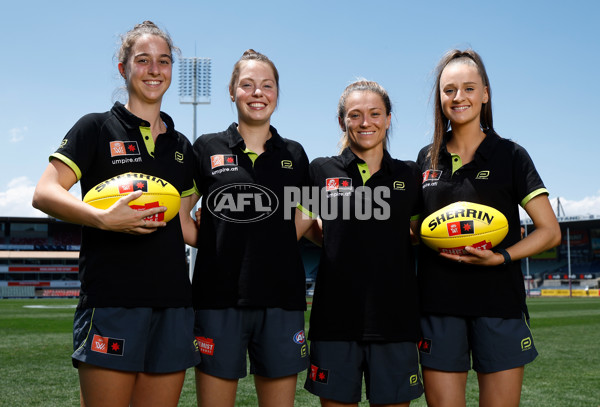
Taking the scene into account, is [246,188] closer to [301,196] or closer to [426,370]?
[301,196]

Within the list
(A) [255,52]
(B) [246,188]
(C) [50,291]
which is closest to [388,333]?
(B) [246,188]

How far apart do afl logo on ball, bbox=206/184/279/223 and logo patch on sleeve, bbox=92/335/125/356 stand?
0.83 meters

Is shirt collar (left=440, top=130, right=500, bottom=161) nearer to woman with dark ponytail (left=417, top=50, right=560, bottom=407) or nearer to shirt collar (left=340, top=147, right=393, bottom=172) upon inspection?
woman with dark ponytail (left=417, top=50, right=560, bottom=407)

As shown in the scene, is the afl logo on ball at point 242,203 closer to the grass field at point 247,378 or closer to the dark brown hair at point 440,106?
the dark brown hair at point 440,106

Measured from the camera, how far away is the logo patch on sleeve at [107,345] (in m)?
2.36

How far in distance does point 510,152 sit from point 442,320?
1007 mm

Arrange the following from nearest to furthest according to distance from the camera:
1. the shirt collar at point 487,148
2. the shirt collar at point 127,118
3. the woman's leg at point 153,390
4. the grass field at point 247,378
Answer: the woman's leg at point 153,390 → the shirt collar at point 127,118 → the shirt collar at point 487,148 → the grass field at point 247,378

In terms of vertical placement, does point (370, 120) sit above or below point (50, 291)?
above

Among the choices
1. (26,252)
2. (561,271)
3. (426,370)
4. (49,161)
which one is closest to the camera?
(49,161)

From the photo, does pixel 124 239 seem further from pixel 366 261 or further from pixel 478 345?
pixel 478 345

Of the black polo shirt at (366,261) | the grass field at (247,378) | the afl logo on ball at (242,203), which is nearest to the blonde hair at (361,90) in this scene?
the black polo shirt at (366,261)

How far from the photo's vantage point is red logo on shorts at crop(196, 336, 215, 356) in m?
2.76

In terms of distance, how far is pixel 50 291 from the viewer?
128ft

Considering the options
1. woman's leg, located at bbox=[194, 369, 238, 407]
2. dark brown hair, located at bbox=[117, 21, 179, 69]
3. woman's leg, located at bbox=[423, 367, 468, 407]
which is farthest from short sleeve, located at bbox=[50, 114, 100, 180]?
woman's leg, located at bbox=[423, 367, 468, 407]
